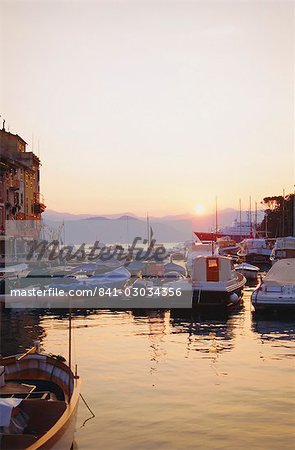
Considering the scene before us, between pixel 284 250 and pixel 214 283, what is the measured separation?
37417 millimetres

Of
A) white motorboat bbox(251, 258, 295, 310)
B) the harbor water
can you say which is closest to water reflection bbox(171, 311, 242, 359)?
the harbor water

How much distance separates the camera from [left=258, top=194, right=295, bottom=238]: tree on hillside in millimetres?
105562

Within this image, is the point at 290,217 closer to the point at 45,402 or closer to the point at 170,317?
the point at 170,317

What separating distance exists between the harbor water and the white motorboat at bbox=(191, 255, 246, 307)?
181cm

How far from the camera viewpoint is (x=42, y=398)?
15.2 m

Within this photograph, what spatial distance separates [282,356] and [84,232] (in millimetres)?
103991

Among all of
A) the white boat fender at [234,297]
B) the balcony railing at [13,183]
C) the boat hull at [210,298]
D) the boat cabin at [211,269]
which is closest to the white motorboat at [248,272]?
the white boat fender at [234,297]

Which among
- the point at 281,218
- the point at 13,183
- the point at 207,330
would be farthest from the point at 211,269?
the point at 281,218

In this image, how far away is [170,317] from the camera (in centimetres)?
3497

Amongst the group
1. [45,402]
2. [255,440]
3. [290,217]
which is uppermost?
[290,217]

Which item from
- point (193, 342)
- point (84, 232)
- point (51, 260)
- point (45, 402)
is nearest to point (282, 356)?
point (193, 342)

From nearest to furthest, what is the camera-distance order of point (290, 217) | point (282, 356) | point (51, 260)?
point (282, 356), point (51, 260), point (290, 217)

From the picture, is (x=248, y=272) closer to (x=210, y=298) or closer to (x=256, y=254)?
(x=256, y=254)

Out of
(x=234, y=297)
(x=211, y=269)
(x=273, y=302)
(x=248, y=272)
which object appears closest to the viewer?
(x=273, y=302)
